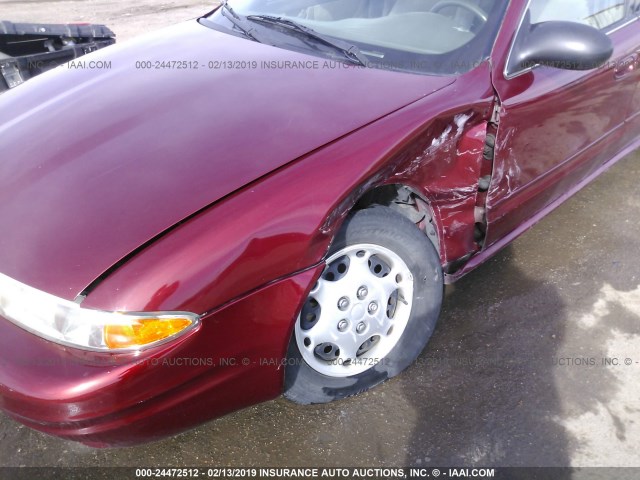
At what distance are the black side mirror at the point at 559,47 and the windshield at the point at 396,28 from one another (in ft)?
0.39

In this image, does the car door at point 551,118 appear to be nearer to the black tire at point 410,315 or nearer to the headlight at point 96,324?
the black tire at point 410,315

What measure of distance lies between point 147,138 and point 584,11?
206 cm

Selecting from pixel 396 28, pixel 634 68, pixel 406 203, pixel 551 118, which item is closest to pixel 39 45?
pixel 396 28

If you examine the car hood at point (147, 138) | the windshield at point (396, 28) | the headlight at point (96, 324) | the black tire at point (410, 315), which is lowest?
the black tire at point (410, 315)

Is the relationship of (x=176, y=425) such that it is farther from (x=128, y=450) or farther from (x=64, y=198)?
(x=64, y=198)

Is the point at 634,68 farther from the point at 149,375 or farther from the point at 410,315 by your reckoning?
the point at 149,375

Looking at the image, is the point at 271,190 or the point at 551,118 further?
the point at 551,118

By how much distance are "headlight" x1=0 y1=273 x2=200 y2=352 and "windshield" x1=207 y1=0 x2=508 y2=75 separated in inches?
47.3

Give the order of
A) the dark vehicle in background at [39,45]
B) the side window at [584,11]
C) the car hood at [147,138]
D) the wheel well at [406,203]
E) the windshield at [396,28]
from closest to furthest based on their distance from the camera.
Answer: the car hood at [147,138], the wheel well at [406,203], the windshield at [396,28], the side window at [584,11], the dark vehicle in background at [39,45]

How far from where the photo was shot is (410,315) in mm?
1990

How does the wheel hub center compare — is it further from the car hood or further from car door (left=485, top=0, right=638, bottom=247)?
car door (left=485, top=0, right=638, bottom=247)

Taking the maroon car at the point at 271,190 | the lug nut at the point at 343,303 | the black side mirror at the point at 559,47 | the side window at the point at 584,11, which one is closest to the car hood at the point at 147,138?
the maroon car at the point at 271,190

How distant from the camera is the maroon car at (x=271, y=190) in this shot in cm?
137

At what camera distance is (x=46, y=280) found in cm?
136
